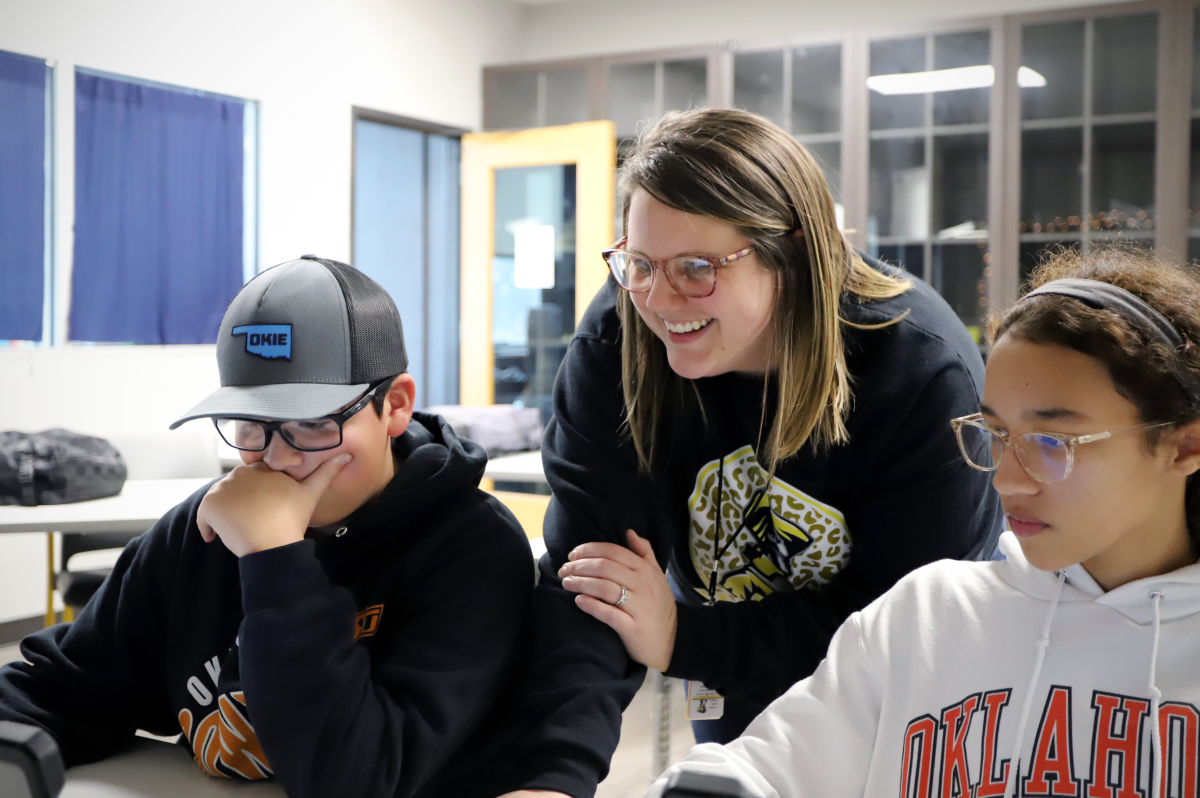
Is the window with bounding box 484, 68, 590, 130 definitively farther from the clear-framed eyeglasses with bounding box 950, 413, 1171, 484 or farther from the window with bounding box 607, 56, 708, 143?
the clear-framed eyeglasses with bounding box 950, 413, 1171, 484

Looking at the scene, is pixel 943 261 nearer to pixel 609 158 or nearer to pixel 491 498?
pixel 609 158

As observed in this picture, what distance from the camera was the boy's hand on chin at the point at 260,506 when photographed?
0.98 m

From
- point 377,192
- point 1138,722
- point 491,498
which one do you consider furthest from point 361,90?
point 1138,722

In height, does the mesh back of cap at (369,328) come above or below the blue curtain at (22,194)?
below

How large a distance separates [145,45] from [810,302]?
13.0 feet

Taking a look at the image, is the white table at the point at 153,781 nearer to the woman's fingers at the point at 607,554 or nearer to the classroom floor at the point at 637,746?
the woman's fingers at the point at 607,554

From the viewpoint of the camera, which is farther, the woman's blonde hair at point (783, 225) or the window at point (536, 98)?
the window at point (536, 98)

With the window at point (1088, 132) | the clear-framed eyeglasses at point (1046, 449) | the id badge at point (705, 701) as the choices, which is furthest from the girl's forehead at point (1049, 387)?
the window at point (1088, 132)

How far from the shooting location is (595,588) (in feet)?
3.70

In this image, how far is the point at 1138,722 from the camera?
0.88 meters

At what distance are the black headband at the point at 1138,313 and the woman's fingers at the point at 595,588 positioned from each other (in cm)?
53

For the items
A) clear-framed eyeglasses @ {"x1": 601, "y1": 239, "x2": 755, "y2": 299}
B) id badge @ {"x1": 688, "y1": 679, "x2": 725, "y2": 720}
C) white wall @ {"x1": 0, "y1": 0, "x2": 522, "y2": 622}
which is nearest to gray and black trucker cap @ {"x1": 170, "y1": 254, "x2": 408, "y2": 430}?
clear-framed eyeglasses @ {"x1": 601, "y1": 239, "x2": 755, "y2": 299}

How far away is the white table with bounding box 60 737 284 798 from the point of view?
99cm

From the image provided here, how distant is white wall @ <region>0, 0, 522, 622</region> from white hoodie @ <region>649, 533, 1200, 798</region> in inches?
144
